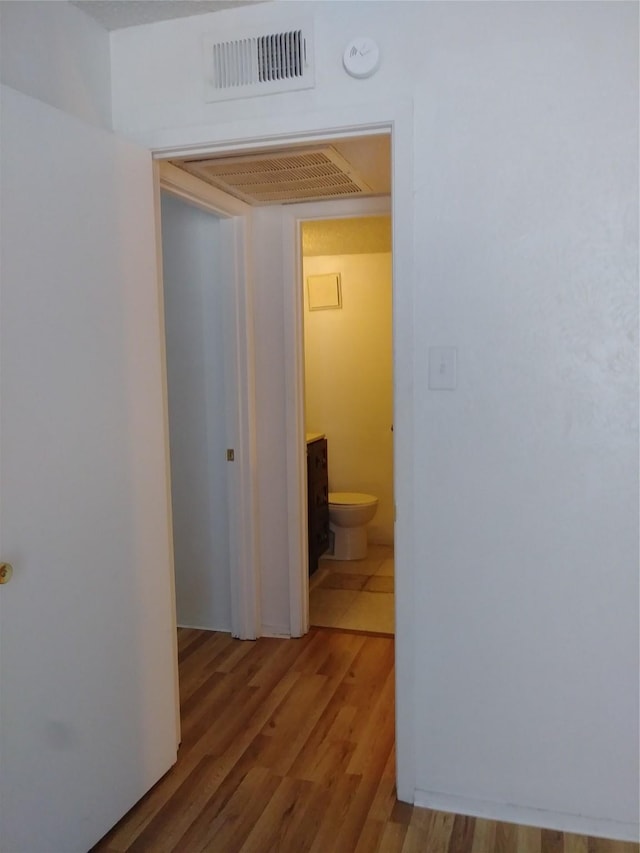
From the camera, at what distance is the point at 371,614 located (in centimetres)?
351

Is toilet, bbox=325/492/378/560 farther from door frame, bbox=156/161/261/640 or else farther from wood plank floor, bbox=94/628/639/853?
wood plank floor, bbox=94/628/639/853

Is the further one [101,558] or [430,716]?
[430,716]

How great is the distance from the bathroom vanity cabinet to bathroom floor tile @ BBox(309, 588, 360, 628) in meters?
0.27

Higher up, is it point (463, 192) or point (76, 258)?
point (463, 192)

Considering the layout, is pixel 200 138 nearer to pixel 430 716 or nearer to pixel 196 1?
pixel 196 1

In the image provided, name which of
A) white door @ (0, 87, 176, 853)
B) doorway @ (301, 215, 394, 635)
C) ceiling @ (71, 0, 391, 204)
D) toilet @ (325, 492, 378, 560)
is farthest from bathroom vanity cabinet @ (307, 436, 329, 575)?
white door @ (0, 87, 176, 853)

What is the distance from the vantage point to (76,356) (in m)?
1.71

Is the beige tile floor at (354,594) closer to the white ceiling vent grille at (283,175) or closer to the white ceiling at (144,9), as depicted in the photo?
the white ceiling vent grille at (283,175)

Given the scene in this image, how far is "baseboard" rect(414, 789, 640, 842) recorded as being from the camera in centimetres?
185

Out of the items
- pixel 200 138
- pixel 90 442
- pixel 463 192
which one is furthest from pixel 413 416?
pixel 200 138

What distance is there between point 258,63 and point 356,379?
3.06 metres

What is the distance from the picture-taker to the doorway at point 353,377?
15.3ft

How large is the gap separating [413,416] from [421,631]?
0.64 metres

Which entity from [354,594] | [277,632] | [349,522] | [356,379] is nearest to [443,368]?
[277,632]
